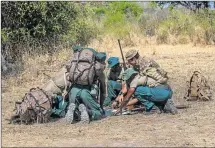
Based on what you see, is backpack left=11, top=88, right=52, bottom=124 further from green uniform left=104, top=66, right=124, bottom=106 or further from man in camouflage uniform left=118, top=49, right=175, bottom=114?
green uniform left=104, top=66, right=124, bottom=106

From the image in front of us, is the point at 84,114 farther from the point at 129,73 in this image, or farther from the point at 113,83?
the point at 113,83

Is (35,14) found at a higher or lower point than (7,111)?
higher

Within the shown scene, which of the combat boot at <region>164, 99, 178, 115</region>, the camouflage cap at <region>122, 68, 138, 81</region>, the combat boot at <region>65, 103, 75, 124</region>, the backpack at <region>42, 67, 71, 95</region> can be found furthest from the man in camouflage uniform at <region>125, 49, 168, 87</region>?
the combat boot at <region>65, 103, 75, 124</region>

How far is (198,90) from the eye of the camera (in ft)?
35.6

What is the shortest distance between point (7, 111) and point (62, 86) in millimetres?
1326

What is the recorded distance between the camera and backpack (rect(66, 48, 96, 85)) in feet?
28.3

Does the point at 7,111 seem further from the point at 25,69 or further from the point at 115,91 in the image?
the point at 25,69

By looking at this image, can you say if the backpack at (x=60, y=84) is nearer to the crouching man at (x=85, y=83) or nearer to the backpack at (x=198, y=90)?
the crouching man at (x=85, y=83)

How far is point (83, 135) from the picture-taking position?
7.88 metres

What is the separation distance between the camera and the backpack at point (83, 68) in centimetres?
863

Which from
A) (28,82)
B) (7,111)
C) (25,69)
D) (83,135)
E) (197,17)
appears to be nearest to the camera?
Answer: (83,135)

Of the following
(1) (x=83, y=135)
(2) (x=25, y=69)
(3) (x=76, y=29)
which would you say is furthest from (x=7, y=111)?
(3) (x=76, y=29)

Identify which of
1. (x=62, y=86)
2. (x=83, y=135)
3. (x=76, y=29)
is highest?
(x=76, y=29)

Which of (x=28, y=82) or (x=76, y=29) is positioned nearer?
(x=28, y=82)
